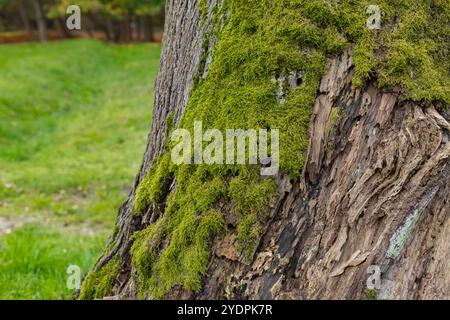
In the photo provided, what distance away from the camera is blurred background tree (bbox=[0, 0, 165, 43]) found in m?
32.8

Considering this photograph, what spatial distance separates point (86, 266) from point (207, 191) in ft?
10.2

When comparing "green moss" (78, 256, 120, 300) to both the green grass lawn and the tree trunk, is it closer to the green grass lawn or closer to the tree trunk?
the tree trunk

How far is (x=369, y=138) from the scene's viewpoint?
2783mm

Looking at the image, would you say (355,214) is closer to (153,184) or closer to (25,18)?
(153,184)

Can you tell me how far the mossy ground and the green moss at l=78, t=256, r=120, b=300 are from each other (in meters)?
0.30

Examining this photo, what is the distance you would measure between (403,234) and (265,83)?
1.00m

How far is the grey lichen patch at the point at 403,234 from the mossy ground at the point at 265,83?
21.5 inches

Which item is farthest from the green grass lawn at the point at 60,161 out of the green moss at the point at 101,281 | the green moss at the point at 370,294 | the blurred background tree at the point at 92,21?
the blurred background tree at the point at 92,21

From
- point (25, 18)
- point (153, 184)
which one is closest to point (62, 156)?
point (153, 184)

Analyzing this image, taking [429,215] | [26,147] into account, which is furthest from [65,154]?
[429,215]

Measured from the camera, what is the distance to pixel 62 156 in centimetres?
1061

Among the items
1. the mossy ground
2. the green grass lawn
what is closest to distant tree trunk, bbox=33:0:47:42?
the green grass lawn

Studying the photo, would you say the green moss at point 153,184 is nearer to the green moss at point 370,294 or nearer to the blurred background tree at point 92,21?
the green moss at point 370,294
